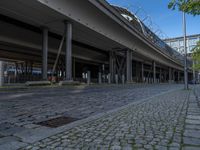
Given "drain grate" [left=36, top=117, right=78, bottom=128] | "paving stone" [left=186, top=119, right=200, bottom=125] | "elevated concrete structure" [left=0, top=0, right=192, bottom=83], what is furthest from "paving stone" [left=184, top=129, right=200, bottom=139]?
"elevated concrete structure" [left=0, top=0, right=192, bottom=83]

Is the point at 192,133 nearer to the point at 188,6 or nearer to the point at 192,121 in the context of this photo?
the point at 192,121

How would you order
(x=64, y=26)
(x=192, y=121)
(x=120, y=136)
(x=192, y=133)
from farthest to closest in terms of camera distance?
(x=64, y=26) < (x=192, y=121) < (x=192, y=133) < (x=120, y=136)

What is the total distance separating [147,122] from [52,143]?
2815mm

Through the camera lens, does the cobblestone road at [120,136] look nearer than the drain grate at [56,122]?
Yes

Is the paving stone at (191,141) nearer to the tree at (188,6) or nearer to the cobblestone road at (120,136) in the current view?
the cobblestone road at (120,136)

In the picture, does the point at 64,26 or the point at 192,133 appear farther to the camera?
the point at 64,26

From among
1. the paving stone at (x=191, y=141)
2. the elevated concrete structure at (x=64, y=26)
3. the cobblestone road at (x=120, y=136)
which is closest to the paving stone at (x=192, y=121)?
the cobblestone road at (x=120, y=136)

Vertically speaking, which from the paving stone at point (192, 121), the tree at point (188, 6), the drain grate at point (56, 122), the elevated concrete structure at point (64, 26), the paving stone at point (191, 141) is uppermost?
the elevated concrete structure at point (64, 26)

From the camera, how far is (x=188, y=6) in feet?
19.9

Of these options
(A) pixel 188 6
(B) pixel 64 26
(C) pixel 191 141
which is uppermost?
(B) pixel 64 26

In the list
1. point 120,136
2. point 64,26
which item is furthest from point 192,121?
point 64,26

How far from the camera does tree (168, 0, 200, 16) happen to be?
19.7 ft

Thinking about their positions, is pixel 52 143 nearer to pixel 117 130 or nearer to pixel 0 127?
pixel 117 130

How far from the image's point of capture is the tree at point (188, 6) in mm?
6000
